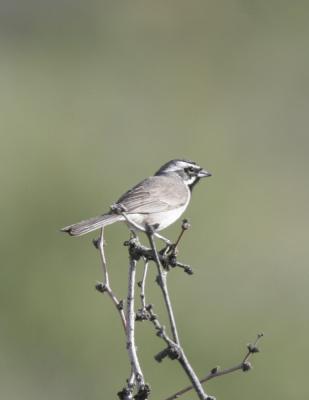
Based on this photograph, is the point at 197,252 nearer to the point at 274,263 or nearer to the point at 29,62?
the point at 274,263

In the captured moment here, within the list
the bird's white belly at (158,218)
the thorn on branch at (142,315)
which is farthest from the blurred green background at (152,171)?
the thorn on branch at (142,315)

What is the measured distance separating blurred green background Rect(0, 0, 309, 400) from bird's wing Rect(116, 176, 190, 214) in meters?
2.19

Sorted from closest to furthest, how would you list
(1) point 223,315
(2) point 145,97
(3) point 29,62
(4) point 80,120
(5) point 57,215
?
(1) point 223,315 → (5) point 57,215 → (4) point 80,120 → (2) point 145,97 → (3) point 29,62

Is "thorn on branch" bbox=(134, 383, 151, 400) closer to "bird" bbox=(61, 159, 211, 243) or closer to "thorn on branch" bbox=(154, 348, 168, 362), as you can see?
"thorn on branch" bbox=(154, 348, 168, 362)

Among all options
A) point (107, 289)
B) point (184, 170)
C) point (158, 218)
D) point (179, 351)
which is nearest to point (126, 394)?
point (179, 351)

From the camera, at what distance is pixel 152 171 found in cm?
1436

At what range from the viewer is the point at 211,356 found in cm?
1041

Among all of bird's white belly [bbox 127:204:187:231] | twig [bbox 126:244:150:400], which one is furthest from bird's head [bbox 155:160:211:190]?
twig [bbox 126:244:150:400]

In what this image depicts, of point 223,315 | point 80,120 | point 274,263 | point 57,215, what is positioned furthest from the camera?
point 80,120

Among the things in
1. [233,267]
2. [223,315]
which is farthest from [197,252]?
[223,315]

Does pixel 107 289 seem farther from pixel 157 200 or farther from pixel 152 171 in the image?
pixel 152 171

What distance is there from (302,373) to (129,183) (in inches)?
178

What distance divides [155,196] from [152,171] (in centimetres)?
812

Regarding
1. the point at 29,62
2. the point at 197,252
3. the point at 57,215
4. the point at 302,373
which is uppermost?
the point at 29,62
